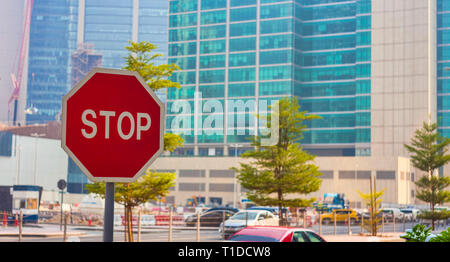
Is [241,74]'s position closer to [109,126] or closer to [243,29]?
[243,29]

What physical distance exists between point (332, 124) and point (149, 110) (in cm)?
11737

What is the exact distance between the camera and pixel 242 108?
11888 centimetres

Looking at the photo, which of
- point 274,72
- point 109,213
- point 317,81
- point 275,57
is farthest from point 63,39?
point 109,213

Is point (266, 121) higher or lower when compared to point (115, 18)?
lower

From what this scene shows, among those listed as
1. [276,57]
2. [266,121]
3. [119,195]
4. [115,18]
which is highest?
[115,18]

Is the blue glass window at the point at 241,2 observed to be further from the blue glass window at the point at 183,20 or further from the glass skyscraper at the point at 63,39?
the glass skyscraper at the point at 63,39

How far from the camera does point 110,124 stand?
8.57 feet

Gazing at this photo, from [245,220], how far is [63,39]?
168 metres

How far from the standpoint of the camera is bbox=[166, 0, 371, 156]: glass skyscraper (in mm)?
116562

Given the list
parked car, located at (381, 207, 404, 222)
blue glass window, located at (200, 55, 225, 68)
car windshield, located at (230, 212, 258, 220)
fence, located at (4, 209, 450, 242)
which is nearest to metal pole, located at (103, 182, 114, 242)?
fence, located at (4, 209, 450, 242)
